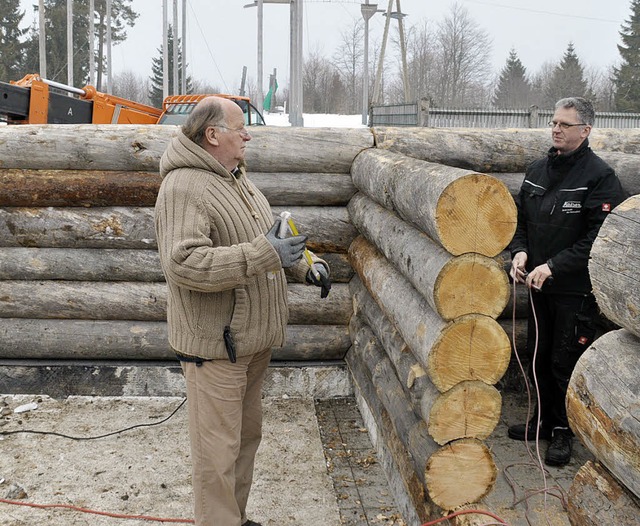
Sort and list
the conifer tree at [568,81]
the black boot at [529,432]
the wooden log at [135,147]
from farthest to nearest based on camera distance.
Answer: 1. the conifer tree at [568,81]
2. the wooden log at [135,147]
3. the black boot at [529,432]

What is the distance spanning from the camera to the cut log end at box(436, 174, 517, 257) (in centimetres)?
319

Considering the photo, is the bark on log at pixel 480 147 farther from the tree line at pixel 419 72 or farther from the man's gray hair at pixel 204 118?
the tree line at pixel 419 72

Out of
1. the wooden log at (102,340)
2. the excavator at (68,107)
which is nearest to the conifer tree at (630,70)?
the excavator at (68,107)

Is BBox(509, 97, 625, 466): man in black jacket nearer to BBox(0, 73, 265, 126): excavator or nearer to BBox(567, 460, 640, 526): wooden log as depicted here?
BBox(567, 460, 640, 526): wooden log

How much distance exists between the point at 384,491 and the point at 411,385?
0.97m

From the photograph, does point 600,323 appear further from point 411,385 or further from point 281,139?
point 281,139

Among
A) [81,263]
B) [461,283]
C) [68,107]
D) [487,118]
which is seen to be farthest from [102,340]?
[487,118]

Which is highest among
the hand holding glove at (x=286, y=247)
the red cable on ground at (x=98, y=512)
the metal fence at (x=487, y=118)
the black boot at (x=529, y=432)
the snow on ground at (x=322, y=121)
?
the snow on ground at (x=322, y=121)

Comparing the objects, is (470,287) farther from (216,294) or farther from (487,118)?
(487,118)

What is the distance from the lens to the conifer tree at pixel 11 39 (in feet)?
152

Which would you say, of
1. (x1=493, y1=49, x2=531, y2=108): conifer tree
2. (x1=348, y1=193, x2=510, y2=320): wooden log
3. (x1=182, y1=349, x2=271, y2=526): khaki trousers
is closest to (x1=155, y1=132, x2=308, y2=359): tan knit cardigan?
(x1=182, y1=349, x2=271, y2=526): khaki trousers

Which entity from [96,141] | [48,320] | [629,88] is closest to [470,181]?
[96,141]

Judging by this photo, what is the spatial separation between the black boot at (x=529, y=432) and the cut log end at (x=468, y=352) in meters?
1.62

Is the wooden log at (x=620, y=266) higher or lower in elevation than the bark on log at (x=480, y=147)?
lower
